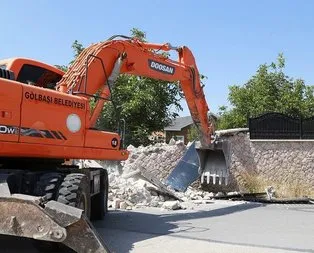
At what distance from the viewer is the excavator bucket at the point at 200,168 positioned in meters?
16.5

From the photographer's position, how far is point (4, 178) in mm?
7000

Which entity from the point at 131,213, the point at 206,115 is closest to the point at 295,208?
the point at 206,115

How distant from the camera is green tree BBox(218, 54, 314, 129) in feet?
113

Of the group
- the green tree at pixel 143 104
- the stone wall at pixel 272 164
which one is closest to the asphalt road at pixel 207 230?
the stone wall at pixel 272 164

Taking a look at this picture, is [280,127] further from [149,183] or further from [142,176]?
[149,183]

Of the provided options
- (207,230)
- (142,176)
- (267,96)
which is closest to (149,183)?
(142,176)

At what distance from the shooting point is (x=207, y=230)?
987 cm

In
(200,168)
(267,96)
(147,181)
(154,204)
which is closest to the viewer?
(154,204)

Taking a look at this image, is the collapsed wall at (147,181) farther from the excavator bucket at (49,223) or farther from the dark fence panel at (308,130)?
the excavator bucket at (49,223)

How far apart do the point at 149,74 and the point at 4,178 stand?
6394 millimetres

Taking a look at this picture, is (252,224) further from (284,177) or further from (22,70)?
(284,177)

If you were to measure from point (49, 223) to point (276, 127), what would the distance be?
48.0 ft

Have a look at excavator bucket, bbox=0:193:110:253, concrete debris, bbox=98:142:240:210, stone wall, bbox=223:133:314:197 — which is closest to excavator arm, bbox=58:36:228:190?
concrete debris, bbox=98:142:240:210

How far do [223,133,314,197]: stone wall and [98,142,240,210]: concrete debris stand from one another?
6.05 feet
